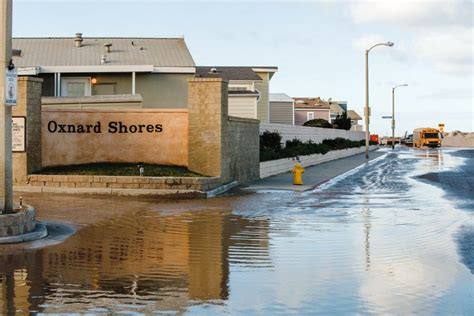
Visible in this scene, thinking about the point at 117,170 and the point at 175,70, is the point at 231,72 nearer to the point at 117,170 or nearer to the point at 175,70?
the point at 175,70

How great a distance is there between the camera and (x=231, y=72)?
5153 cm

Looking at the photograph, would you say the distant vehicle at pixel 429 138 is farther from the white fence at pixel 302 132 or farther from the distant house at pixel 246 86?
the distant house at pixel 246 86

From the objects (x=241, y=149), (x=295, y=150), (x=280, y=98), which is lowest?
(x=295, y=150)

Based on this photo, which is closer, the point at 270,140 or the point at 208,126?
the point at 208,126

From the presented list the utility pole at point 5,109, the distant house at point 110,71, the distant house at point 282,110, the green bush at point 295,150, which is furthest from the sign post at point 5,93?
the distant house at point 282,110

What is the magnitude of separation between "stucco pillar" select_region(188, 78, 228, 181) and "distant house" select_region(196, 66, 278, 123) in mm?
19282

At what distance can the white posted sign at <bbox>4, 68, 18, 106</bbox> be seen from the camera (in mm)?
12844

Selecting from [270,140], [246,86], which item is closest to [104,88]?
[270,140]

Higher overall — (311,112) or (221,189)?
(311,112)

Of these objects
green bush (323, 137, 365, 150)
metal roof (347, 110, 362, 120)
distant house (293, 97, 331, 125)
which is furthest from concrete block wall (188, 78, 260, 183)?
metal roof (347, 110, 362, 120)

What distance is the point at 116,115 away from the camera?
23.6m

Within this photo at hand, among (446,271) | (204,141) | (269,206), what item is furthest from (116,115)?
(446,271)

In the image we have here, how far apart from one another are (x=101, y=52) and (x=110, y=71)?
3.40 m

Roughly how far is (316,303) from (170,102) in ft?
101
